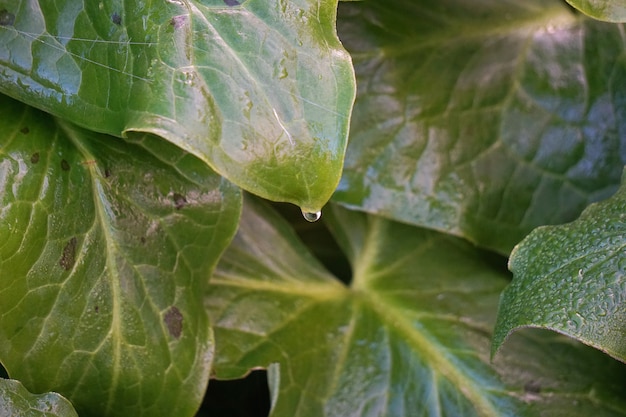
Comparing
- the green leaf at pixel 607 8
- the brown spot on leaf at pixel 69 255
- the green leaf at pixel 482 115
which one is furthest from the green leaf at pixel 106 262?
the green leaf at pixel 607 8

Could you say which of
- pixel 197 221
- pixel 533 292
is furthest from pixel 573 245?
pixel 197 221

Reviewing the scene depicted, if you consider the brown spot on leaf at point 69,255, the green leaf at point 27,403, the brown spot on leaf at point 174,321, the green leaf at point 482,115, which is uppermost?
the green leaf at point 482,115

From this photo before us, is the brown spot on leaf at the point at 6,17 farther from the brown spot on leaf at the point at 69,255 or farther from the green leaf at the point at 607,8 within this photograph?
the green leaf at the point at 607,8

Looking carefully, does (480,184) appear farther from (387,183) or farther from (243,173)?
(243,173)

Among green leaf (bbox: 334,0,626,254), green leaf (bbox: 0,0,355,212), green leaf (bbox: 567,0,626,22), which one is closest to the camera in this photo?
green leaf (bbox: 0,0,355,212)

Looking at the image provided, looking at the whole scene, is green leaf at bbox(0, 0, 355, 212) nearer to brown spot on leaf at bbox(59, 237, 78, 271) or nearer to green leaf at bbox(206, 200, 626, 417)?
brown spot on leaf at bbox(59, 237, 78, 271)

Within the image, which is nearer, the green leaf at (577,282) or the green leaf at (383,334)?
the green leaf at (577,282)

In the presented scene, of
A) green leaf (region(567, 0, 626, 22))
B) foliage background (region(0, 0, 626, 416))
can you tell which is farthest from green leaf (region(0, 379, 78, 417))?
green leaf (region(567, 0, 626, 22))
